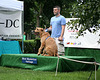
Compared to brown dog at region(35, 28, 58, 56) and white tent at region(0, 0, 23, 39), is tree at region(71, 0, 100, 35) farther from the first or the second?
white tent at region(0, 0, 23, 39)

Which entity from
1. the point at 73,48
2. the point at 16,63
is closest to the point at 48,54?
the point at 16,63

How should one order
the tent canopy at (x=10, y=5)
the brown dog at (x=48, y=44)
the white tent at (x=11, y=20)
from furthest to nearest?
1. the white tent at (x=11, y=20)
2. the tent canopy at (x=10, y=5)
3. the brown dog at (x=48, y=44)

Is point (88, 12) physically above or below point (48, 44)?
above

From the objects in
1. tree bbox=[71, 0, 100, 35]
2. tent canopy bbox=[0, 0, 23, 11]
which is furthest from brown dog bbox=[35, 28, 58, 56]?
tree bbox=[71, 0, 100, 35]

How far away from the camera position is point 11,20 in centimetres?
1091

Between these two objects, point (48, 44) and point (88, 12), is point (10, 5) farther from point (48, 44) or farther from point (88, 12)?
point (88, 12)

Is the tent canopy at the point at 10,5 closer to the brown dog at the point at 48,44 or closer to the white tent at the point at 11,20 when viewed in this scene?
the white tent at the point at 11,20

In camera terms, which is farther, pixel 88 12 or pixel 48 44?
pixel 48 44

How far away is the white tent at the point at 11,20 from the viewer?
10659 mm

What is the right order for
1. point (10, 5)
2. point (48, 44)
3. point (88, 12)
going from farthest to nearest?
point (10, 5) < point (48, 44) < point (88, 12)

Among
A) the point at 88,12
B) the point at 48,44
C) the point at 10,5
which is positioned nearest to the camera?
the point at 88,12

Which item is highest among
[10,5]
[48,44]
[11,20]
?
[10,5]

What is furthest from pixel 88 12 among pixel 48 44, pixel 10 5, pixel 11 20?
pixel 11 20

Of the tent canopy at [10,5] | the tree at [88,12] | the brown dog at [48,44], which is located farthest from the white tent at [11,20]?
the tree at [88,12]
